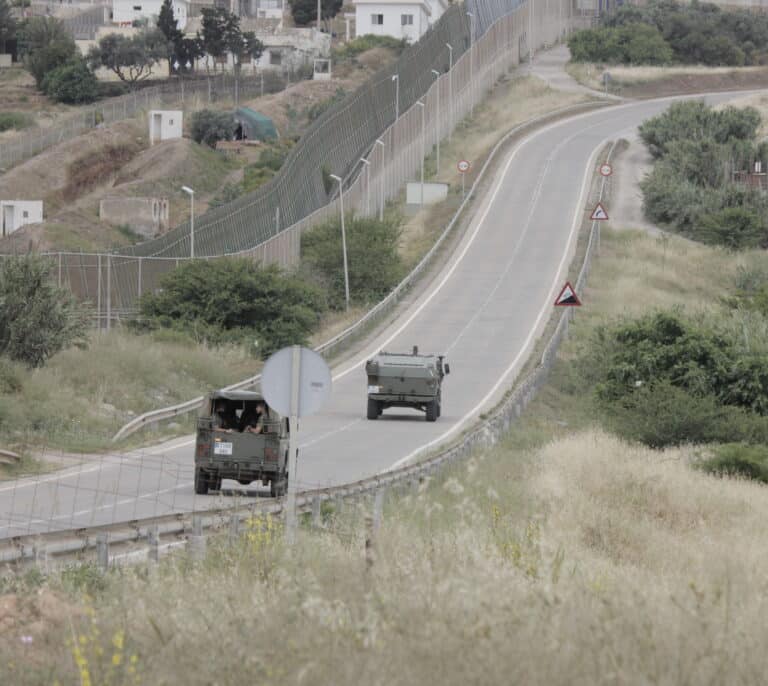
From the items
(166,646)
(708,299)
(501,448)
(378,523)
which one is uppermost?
(166,646)

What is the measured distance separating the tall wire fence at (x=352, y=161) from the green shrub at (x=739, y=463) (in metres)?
24.3

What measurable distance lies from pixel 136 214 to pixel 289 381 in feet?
269

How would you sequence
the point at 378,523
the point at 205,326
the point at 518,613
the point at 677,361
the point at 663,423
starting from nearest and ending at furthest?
1. the point at 518,613
2. the point at 378,523
3. the point at 663,423
4. the point at 677,361
5. the point at 205,326

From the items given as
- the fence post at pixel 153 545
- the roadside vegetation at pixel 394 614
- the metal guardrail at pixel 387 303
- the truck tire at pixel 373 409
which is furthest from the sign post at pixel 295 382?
the truck tire at pixel 373 409

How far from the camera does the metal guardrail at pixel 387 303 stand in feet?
119

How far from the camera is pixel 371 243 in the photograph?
70.2 meters

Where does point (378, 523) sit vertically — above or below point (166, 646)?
below

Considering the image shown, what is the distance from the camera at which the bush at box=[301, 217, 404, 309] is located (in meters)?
68.9

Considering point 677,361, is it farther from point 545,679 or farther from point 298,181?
point 545,679

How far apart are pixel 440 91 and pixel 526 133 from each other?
7723 millimetres

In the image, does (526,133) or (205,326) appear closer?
(205,326)

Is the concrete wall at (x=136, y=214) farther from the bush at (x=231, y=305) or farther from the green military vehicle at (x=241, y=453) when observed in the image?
the green military vehicle at (x=241, y=453)

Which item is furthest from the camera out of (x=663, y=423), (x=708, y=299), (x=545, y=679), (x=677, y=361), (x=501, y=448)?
(x=708, y=299)

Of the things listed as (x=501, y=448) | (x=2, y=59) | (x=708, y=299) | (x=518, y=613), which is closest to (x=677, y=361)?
(x=501, y=448)
